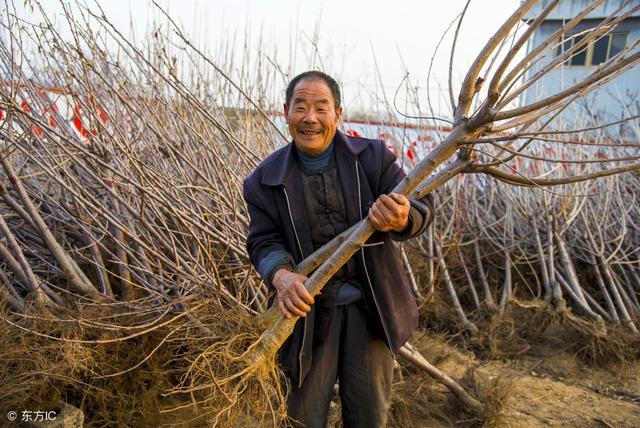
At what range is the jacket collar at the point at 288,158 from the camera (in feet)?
5.47

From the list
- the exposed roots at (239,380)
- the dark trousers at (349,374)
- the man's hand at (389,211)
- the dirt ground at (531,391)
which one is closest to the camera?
the man's hand at (389,211)

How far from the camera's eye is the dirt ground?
2809 mm

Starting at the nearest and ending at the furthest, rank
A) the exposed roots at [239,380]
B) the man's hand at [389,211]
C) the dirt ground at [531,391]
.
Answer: the man's hand at [389,211]
the exposed roots at [239,380]
the dirt ground at [531,391]

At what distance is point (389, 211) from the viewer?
55.3 inches

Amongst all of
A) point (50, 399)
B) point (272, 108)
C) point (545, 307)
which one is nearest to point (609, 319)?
point (545, 307)

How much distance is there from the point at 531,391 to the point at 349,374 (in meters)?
1.95

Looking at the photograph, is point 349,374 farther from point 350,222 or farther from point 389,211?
point 389,211

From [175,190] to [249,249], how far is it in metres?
0.79

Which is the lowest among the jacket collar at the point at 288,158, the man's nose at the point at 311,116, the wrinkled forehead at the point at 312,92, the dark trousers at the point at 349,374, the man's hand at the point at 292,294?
the dark trousers at the point at 349,374

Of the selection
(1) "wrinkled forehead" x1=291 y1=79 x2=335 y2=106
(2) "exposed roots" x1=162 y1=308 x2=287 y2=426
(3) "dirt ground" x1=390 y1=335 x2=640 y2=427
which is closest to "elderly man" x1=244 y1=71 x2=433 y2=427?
(1) "wrinkled forehead" x1=291 y1=79 x2=335 y2=106

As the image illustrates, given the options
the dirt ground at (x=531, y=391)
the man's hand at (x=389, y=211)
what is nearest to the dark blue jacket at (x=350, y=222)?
the man's hand at (x=389, y=211)

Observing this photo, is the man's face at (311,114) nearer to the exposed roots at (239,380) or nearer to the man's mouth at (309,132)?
the man's mouth at (309,132)

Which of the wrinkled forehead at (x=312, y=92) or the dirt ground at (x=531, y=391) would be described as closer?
the wrinkled forehead at (x=312, y=92)

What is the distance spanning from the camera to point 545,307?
397 cm
